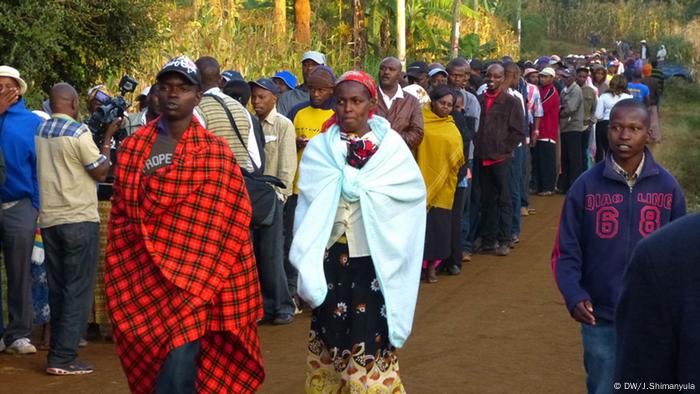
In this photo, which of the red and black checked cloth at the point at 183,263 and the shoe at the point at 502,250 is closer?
the red and black checked cloth at the point at 183,263

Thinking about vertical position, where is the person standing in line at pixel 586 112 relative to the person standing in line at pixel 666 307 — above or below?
below

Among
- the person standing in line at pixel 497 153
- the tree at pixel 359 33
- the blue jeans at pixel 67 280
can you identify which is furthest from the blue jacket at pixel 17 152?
the tree at pixel 359 33

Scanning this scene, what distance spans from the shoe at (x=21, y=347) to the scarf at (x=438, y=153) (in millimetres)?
4288

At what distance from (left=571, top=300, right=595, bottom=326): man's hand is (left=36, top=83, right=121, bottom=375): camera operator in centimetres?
382

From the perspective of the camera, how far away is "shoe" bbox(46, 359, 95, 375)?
799cm

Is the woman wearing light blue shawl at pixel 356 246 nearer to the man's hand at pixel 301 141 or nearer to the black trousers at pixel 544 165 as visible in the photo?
the man's hand at pixel 301 141

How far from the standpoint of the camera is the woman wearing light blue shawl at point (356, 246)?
593cm

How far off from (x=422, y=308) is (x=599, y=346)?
515 centimetres

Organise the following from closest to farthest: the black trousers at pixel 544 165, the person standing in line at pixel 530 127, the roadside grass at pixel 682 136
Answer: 1. the person standing in line at pixel 530 127
2. the black trousers at pixel 544 165
3. the roadside grass at pixel 682 136

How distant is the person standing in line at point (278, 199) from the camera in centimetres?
971

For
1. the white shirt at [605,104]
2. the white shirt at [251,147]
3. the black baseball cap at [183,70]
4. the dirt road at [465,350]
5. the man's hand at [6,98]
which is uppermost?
the black baseball cap at [183,70]

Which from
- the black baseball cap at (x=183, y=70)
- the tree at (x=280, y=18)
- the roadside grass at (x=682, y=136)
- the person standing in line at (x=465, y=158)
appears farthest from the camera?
the tree at (x=280, y=18)

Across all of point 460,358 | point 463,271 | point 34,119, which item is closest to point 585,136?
point 463,271

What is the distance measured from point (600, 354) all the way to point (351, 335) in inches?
50.1
